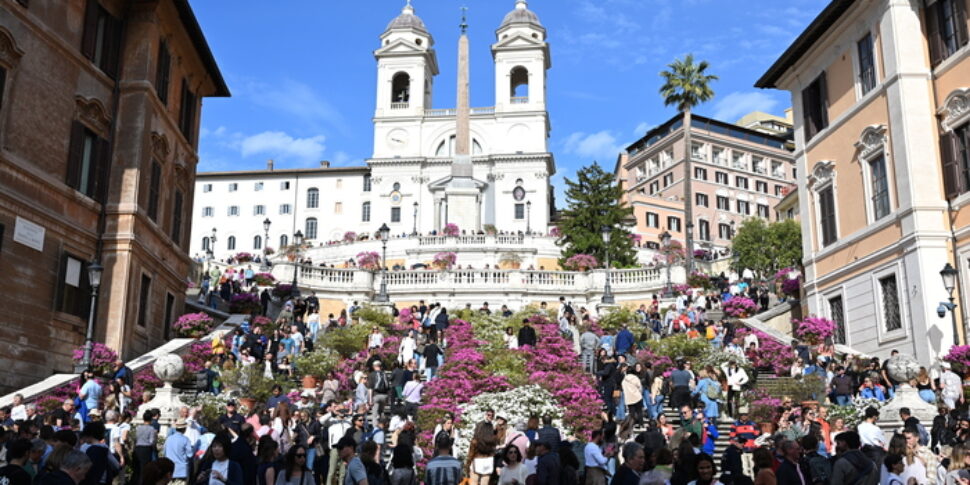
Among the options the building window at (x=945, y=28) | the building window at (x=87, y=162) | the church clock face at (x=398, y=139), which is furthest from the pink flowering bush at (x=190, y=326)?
the church clock face at (x=398, y=139)

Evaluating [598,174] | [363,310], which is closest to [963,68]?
[363,310]

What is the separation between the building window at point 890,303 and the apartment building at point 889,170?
47 mm

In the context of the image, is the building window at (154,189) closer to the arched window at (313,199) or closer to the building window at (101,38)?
the building window at (101,38)

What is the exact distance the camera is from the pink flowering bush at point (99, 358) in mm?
21922

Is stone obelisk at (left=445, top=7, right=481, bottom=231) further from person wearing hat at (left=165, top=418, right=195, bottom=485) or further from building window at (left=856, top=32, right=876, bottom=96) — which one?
person wearing hat at (left=165, top=418, right=195, bottom=485)

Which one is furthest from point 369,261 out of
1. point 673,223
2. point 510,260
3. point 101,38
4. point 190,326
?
point 673,223

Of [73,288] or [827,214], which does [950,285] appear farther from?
[73,288]

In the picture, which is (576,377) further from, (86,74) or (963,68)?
(86,74)

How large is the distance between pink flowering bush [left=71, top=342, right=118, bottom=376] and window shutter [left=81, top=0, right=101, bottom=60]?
315 inches

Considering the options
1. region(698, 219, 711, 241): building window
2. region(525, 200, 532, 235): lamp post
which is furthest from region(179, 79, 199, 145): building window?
region(698, 219, 711, 241): building window

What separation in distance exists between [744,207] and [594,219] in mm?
51680

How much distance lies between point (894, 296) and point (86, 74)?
921 inches

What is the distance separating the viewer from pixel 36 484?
23.8 ft

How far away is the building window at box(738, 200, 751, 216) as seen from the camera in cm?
10456
